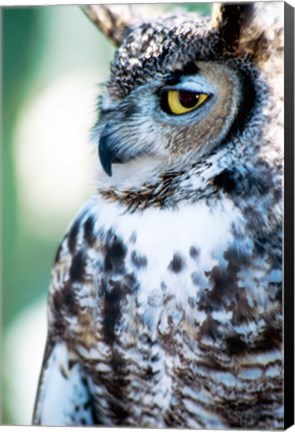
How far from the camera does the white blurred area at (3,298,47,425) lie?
107 inches

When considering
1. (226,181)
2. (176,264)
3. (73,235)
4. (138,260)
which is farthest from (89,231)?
(226,181)

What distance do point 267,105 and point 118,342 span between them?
0.80m

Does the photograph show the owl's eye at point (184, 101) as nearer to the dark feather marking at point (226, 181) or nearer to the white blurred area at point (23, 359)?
the dark feather marking at point (226, 181)

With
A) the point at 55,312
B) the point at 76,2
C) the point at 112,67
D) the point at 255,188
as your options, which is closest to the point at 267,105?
the point at 255,188

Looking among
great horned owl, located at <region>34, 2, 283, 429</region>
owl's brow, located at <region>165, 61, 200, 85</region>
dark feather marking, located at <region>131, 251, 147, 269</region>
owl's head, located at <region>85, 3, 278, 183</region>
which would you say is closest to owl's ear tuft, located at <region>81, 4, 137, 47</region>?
great horned owl, located at <region>34, 2, 283, 429</region>

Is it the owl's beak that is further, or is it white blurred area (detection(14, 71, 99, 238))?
white blurred area (detection(14, 71, 99, 238))

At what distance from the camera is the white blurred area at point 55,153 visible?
8.56 ft

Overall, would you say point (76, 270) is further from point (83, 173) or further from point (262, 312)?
point (262, 312)

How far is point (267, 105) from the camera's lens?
2322mm

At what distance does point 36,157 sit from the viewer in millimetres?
2678

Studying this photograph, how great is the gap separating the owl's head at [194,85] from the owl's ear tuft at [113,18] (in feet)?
0.42

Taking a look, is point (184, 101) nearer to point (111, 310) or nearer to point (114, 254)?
point (114, 254)

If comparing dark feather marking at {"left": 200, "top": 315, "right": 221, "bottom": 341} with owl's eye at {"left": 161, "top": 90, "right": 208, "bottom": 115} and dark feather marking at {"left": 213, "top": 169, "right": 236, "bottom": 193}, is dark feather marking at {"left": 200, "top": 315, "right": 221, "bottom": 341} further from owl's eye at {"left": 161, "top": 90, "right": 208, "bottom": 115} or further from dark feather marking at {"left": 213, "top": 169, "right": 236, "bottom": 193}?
owl's eye at {"left": 161, "top": 90, "right": 208, "bottom": 115}

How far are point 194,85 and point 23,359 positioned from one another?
1.02 m
